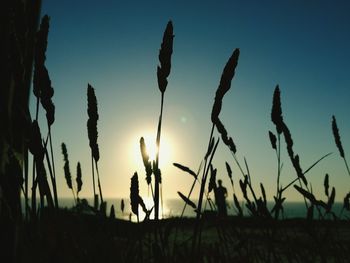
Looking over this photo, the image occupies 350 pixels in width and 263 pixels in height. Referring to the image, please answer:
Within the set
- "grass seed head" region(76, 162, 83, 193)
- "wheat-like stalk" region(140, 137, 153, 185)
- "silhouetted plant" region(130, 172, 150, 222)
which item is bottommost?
"silhouetted plant" region(130, 172, 150, 222)

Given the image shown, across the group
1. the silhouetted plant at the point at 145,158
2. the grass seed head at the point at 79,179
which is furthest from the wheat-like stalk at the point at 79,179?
the silhouetted plant at the point at 145,158

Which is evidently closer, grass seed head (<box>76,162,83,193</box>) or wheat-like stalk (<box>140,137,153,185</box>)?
wheat-like stalk (<box>140,137,153,185</box>)

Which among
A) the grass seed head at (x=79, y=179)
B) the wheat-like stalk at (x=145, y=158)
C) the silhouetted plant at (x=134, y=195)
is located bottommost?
the silhouetted plant at (x=134, y=195)

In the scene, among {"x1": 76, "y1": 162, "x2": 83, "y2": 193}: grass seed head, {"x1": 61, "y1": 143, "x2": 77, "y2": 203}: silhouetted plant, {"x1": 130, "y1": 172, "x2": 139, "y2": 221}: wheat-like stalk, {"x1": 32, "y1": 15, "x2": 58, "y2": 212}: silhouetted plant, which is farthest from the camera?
{"x1": 76, "y1": 162, "x2": 83, "y2": 193}: grass seed head

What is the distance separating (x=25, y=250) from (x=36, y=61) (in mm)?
539

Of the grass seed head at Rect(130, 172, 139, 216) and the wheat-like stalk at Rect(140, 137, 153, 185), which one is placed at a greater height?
the wheat-like stalk at Rect(140, 137, 153, 185)

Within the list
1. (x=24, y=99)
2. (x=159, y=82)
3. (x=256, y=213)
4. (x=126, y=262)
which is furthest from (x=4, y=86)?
(x=256, y=213)

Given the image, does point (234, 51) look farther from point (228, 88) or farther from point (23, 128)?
point (23, 128)

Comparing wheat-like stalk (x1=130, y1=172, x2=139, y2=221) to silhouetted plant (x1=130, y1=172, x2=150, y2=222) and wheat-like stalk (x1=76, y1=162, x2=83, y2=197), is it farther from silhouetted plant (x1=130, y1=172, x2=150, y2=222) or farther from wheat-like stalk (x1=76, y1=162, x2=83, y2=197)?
wheat-like stalk (x1=76, y1=162, x2=83, y2=197)

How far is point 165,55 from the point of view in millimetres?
758

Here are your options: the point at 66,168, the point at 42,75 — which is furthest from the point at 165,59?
the point at 66,168

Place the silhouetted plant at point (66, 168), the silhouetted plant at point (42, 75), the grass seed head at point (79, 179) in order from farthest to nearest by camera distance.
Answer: the grass seed head at point (79, 179) < the silhouetted plant at point (66, 168) < the silhouetted plant at point (42, 75)

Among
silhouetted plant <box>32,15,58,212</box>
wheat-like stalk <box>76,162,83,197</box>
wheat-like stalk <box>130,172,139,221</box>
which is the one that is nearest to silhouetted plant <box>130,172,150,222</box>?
wheat-like stalk <box>130,172,139,221</box>

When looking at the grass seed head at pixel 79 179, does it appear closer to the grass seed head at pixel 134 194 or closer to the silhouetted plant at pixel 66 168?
the silhouetted plant at pixel 66 168
